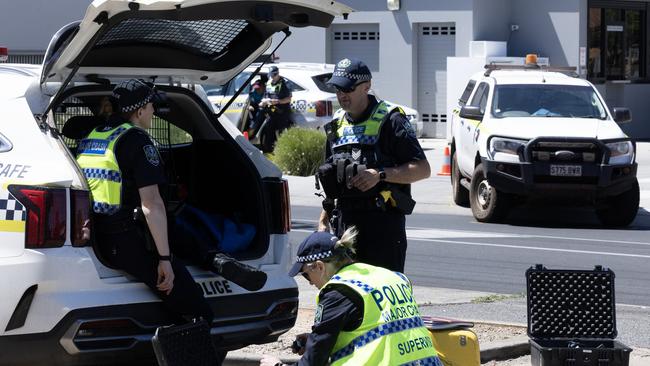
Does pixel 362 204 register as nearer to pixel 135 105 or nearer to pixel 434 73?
pixel 135 105

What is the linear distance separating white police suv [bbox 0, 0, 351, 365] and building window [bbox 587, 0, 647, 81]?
21339mm

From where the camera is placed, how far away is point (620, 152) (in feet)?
47.9

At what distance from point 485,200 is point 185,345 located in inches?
380

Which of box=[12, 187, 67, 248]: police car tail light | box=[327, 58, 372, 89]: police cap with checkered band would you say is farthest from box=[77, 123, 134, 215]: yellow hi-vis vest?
box=[327, 58, 372, 89]: police cap with checkered band

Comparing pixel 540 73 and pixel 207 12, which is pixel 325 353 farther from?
pixel 540 73

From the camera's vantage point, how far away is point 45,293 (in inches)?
220

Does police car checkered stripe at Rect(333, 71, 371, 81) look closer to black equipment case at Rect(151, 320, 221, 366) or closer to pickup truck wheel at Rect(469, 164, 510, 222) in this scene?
black equipment case at Rect(151, 320, 221, 366)

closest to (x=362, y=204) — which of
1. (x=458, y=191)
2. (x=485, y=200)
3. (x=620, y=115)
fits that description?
(x=485, y=200)

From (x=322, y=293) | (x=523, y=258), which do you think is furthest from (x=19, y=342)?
(x=523, y=258)

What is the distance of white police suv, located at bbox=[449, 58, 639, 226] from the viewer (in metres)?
14.3

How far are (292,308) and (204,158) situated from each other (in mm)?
1058

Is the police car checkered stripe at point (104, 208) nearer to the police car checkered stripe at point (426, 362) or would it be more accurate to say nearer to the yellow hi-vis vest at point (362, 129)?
the yellow hi-vis vest at point (362, 129)

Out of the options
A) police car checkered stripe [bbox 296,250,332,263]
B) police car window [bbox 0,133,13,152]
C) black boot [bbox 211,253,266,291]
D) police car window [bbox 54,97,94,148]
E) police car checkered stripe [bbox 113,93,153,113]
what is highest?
police car checkered stripe [bbox 113,93,153,113]

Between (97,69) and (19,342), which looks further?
(97,69)
